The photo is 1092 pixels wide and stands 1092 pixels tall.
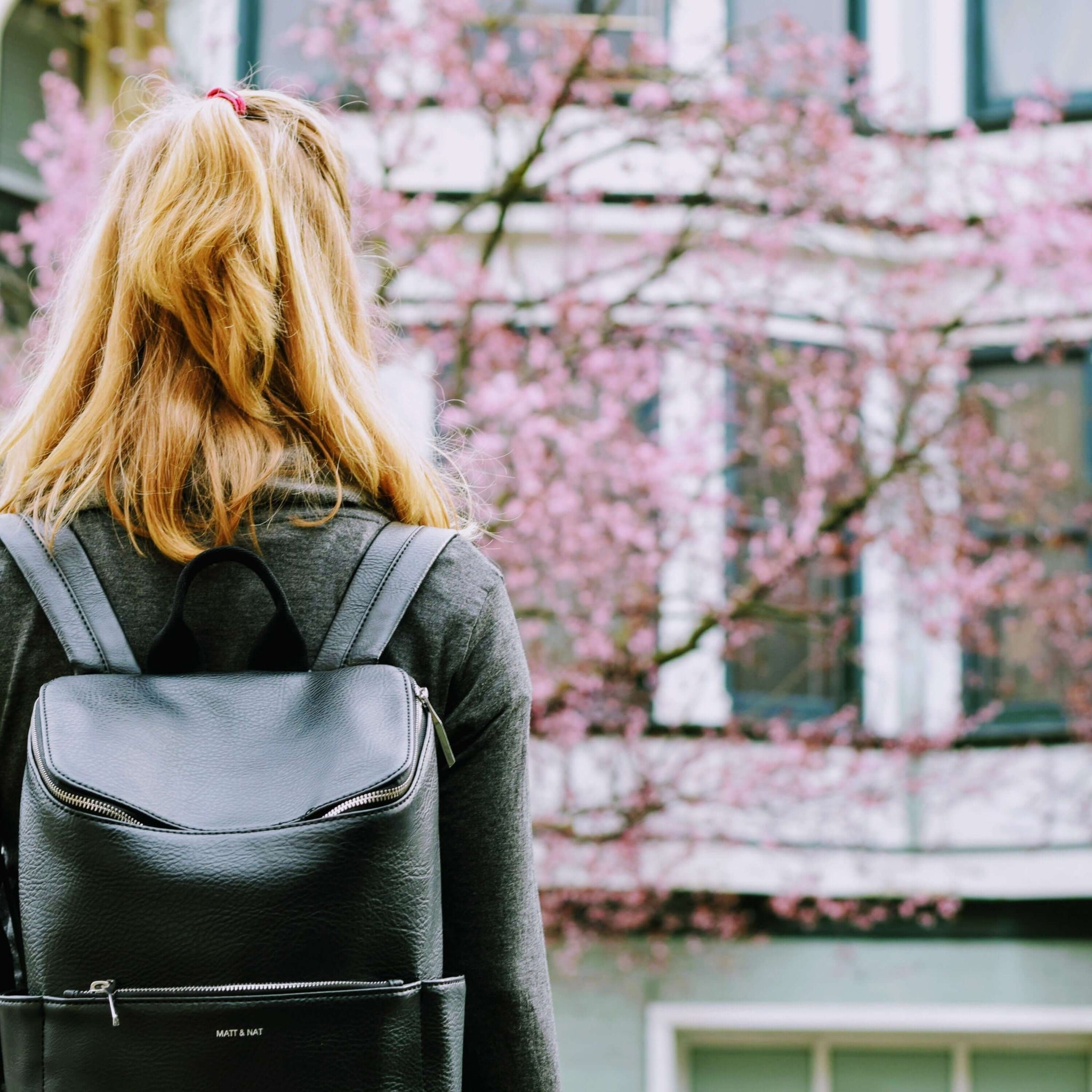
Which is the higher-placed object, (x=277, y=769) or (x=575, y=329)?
(x=575, y=329)

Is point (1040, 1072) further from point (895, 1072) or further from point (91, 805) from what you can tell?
point (91, 805)

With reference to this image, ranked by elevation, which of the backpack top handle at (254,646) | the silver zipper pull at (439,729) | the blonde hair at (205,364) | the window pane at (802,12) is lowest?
the silver zipper pull at (439,729)

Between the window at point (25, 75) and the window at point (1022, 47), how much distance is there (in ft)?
18.0

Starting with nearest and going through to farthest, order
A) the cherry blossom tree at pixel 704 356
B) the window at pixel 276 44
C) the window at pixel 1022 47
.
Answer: the cherry blossom tree at pixel 704 356 → the window at pixel 276 44 → the window at pixel 1022 47

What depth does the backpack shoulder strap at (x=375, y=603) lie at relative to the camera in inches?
53.3

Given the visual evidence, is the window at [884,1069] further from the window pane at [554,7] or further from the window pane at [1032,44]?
the window pane at [554,7]

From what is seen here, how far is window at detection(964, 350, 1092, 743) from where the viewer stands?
7.28 m

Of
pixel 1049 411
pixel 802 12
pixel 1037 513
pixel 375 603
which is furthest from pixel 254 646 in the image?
pixel 802 12

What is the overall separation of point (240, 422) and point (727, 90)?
577 cm

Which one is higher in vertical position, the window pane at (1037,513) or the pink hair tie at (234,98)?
the pink hair tie at (234,98)

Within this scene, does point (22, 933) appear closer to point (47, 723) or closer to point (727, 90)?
point (47, 723)

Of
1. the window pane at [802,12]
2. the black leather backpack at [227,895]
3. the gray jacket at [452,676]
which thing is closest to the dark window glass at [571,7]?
the window pane at [802,12]

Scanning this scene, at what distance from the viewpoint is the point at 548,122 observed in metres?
5.92

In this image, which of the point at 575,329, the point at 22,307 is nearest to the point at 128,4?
the point at 22,307
